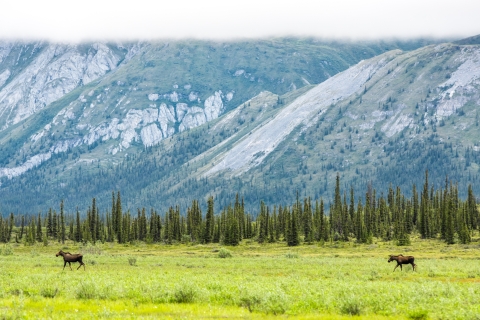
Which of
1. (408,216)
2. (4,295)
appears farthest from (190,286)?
(408,216)

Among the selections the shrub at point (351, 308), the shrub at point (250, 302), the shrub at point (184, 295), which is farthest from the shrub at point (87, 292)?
the shrub at point (351, 308)

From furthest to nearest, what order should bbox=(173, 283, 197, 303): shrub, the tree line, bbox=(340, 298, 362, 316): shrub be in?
the tree line < bbox=(173, 283, 197, 303): shrub < bbox=(340, 298, 362, 316): shrub

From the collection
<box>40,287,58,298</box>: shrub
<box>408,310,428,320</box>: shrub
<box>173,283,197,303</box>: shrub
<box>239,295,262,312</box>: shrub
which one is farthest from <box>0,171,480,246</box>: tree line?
<box>408,310,428,320</box>: shrub

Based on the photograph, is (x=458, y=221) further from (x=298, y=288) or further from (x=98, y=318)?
(x=98, y=318)

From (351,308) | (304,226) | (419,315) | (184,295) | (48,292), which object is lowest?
(419,315)

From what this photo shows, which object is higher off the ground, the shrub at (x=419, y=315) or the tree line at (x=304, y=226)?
the tree line at (x=304, y=226)

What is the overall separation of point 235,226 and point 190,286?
118m

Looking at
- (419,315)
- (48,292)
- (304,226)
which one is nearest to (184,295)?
(48,292)

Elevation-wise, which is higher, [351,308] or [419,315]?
[351,308]

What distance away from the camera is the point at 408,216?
565ft

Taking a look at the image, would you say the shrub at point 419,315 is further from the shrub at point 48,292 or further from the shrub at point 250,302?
the shrub at point 48,292

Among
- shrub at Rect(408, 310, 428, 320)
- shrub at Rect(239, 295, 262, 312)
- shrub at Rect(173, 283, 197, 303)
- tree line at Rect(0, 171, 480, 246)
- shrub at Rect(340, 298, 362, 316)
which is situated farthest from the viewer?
tree line at Rect(0, 171, 480, 246)

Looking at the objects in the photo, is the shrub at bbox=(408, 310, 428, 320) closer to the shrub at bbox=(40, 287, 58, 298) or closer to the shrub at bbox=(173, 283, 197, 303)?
the shrub at bbox=(173, 283, 197, 303)

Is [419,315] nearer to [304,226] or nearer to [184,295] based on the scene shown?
[184,295]
